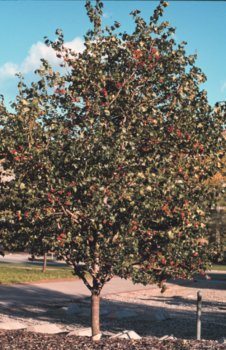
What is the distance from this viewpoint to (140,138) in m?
10.6

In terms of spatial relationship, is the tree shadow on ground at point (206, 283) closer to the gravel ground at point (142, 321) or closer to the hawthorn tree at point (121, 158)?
the gravel ground at point (142, 321)

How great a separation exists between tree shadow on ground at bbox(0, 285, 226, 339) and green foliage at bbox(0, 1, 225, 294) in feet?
18.1

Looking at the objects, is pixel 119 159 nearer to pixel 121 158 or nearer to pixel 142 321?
pixel 121 158

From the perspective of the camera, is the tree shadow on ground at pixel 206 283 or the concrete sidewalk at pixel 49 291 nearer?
the concrete sidewalk at pixel 49 291

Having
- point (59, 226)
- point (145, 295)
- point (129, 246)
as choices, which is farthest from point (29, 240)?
point (145, 295)

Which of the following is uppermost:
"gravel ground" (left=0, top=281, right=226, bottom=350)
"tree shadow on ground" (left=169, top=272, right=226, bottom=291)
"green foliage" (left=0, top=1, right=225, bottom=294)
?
"green foliage" (left=0, top=1, right=225, bottom=294)

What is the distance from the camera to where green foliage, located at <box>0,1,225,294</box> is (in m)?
9.68

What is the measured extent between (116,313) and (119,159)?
10.2 metres

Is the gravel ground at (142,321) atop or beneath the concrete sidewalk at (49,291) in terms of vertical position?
beneath

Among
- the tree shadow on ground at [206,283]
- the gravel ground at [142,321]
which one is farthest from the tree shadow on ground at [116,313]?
the tree shadow on ground at [206,283]

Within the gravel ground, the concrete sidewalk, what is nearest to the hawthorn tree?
the gravel ground

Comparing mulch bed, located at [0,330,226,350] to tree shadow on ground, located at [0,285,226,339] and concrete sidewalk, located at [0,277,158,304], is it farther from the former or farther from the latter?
concrete sidewalk, located at [0,277,158,304]

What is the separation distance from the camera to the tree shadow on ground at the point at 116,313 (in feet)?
54.7

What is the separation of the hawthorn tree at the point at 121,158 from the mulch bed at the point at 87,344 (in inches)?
48.6
